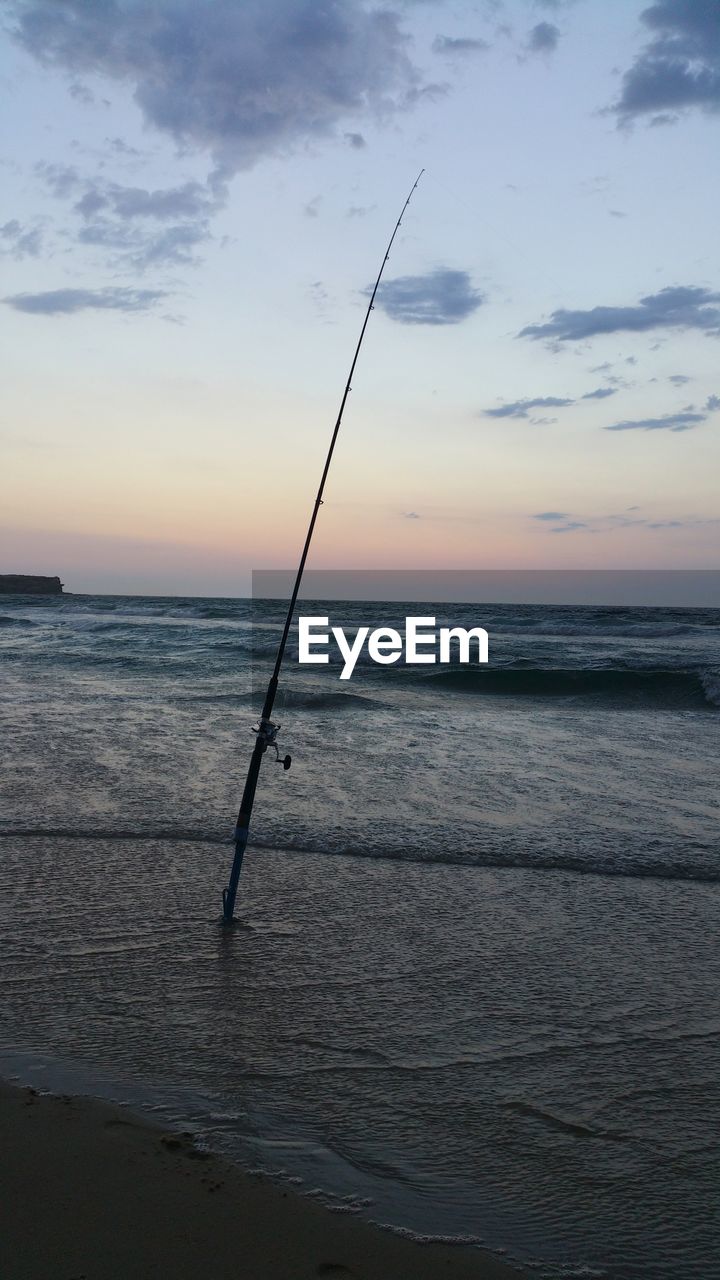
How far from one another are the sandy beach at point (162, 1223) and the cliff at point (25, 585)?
86337 millimetres

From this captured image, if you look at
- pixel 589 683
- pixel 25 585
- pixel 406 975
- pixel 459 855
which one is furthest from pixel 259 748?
pixel 25 585

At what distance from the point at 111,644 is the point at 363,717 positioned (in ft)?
43.3

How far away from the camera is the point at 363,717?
11.3 metres

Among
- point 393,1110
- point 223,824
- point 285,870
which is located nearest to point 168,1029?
point 393,1110

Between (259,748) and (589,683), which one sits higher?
(259,748)

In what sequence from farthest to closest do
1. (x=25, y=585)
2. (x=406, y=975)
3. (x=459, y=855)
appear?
(x=25, y=585)
(x=459, y=855)
(x=406, y=975)

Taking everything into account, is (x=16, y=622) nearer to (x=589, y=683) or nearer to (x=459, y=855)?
(x=589, y=683)

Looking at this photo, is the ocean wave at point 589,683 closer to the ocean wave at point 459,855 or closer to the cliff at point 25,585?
the ocean wave at point 459,855

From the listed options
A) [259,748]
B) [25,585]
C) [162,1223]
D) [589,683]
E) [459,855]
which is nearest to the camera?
[162,1223]

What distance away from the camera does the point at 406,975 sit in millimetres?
3484

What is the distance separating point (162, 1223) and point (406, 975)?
5.21 ft

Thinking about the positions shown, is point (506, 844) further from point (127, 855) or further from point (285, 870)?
point (127, 855)

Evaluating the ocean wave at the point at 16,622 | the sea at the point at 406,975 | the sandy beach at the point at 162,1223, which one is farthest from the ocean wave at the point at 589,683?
the ocean wave at the point at 16,622

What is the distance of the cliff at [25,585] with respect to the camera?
8300 centimetres
